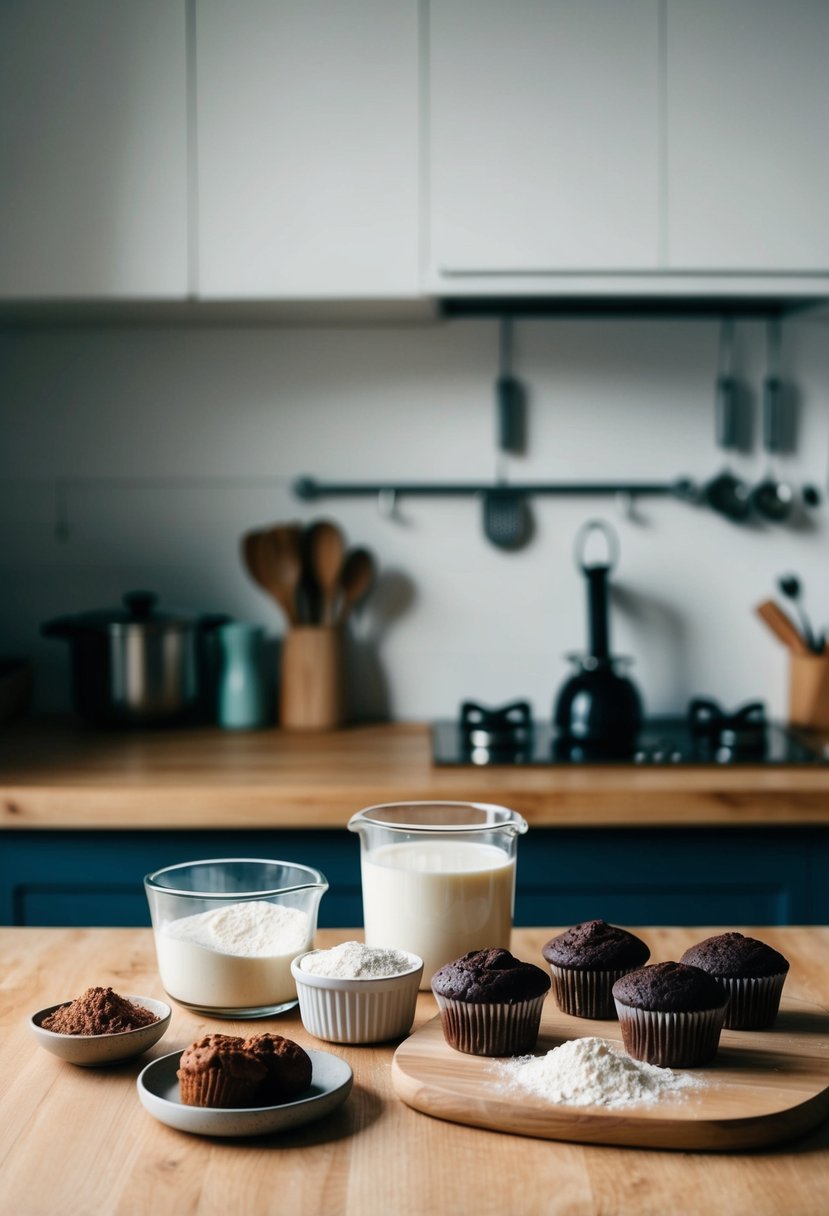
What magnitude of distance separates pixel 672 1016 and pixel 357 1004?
0.82 feet

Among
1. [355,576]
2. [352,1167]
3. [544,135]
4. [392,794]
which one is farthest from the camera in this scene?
[355,576]

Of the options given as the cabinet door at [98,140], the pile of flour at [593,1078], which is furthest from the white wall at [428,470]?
the pile of flour at [593,1078]

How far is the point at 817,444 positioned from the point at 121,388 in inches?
58.1

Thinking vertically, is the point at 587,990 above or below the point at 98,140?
below

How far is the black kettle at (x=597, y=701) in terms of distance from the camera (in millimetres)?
2348

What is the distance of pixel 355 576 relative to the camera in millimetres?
2674

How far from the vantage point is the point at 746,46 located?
90.0 inches

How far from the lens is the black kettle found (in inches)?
92.4

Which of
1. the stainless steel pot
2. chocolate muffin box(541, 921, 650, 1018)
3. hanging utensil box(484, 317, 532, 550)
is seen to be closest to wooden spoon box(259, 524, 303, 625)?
the stainless steel pot

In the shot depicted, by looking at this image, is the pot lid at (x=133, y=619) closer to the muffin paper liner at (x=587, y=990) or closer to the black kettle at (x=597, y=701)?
the black kettle at (x=597, y=701)

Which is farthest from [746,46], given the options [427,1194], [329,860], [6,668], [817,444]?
[427,1194]

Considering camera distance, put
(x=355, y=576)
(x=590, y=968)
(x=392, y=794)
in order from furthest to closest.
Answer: (x=355, y=576) < (x=392, y=794) < (x=590, y=968)

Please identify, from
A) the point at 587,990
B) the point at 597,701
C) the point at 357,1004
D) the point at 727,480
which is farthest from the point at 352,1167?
the point at 727,480

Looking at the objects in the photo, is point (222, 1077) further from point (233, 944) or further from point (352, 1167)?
point (233, 944)
